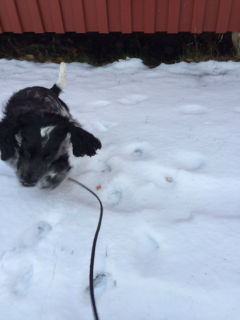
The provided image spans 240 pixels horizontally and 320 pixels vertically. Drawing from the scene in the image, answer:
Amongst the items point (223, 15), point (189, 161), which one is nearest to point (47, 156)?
point (189, 161)

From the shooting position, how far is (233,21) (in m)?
3.92

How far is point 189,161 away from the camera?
255cm

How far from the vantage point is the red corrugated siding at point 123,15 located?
3.87 m

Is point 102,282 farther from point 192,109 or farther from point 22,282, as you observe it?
point 192,109

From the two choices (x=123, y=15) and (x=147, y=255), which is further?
(x=123, y=15)

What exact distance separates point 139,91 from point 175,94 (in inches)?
18.9

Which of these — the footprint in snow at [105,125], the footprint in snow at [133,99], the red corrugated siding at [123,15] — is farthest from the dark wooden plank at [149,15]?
the footprint in snow at [105,125]

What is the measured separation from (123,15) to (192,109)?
1785mm

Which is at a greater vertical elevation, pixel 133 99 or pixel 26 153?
pixel 26 153

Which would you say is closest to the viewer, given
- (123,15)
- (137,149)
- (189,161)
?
(189,161)

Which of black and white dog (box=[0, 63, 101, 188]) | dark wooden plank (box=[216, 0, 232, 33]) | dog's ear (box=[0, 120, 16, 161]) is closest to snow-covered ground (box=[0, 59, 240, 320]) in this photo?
black and white dog (box=[0, 63, 101, 188])

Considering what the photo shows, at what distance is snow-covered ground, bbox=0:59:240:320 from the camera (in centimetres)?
161

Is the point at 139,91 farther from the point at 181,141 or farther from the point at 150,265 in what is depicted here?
the point at 150,265

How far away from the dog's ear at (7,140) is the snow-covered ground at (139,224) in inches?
16.7
